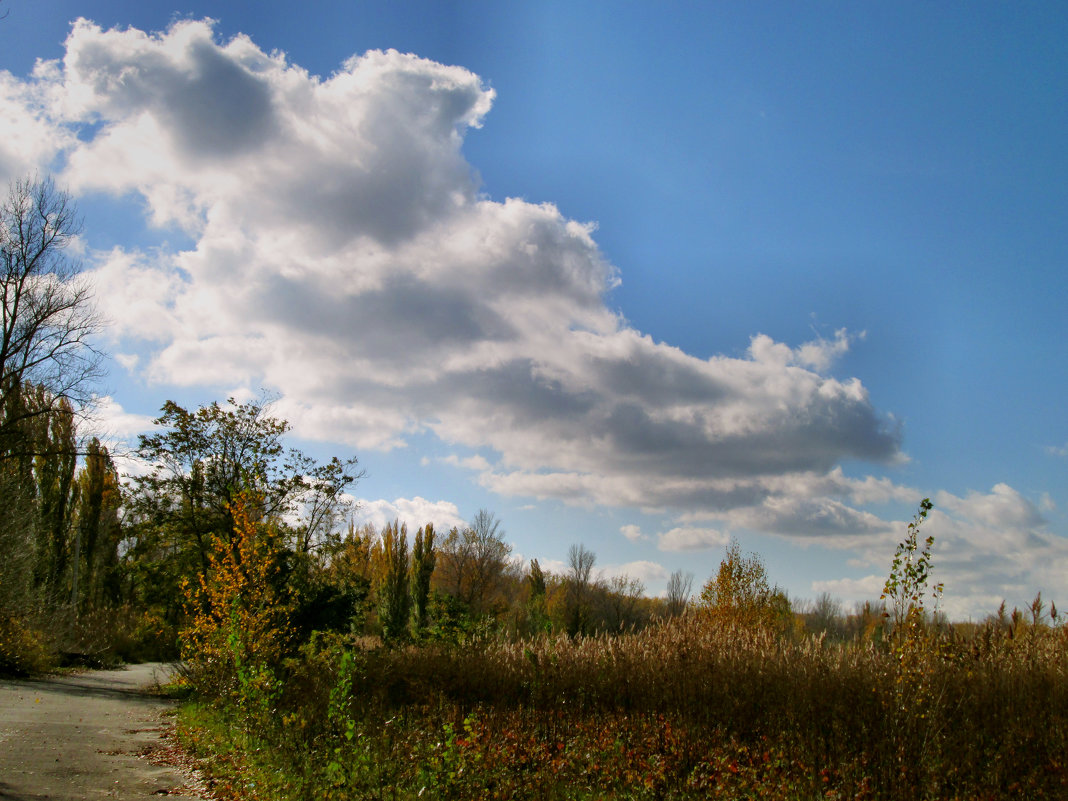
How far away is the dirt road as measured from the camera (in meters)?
8.34

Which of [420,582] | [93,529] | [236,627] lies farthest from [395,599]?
[236,627]

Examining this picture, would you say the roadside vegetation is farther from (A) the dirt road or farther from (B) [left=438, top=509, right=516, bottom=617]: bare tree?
(B) [left=438, top=509, right=516, bottom=617]: bare tree

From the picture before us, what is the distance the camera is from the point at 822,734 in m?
9.98

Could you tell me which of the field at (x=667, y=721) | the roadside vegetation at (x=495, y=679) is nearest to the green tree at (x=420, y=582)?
the roadside vegetation at (x=495, y=679)

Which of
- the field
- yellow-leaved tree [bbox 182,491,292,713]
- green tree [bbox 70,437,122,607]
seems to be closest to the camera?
the field

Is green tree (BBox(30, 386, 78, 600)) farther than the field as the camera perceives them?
Yes

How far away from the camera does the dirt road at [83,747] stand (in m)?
8.34

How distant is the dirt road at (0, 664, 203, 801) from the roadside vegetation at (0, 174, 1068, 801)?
72cm

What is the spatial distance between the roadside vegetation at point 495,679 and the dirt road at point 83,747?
2.36ft

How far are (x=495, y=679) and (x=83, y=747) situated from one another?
21.9ft

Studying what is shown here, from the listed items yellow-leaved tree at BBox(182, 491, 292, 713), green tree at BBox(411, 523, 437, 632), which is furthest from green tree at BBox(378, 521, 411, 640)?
yellow-leaved tree at BBox(182, 491, 292, 713)

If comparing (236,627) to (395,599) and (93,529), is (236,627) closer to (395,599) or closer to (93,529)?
(395,599)

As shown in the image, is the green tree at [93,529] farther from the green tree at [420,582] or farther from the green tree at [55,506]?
the green tree at [420,582]

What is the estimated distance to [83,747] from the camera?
1066 cm
